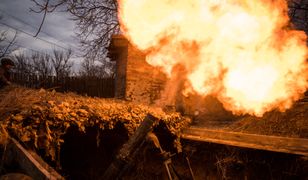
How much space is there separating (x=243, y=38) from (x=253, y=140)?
397 cm

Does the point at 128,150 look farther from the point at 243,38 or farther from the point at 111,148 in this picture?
the point at 243,38

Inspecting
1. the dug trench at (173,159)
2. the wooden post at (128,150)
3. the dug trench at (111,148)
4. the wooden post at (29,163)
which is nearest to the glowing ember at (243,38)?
the dug trench at (111,148)

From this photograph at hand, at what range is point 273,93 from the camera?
8719 mm

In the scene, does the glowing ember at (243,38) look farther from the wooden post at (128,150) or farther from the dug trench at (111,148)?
the wooden post at (128,150)

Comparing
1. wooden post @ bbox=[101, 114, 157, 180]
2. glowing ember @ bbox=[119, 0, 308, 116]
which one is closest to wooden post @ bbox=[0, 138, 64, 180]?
wooden post @ bbox=[101, 114, 157, 180]

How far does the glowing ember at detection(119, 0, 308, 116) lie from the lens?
8664mm

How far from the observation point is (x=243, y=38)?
29.3 ft

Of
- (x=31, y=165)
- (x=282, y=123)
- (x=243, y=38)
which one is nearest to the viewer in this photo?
(x=31, y=165)

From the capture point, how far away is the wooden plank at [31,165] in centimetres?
290

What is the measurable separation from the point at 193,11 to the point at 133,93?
13.3 ft

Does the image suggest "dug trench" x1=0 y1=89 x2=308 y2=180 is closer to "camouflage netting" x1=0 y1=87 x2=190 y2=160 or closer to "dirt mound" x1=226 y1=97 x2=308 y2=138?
"camouflage netting" x1=0 y1=87 x2=190 y2=160

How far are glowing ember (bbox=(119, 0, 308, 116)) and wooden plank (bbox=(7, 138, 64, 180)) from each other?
6653 millimetres

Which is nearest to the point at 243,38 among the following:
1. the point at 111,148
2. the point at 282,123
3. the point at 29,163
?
the point at 282,123

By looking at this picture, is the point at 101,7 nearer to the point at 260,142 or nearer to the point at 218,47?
the point at 218,47
